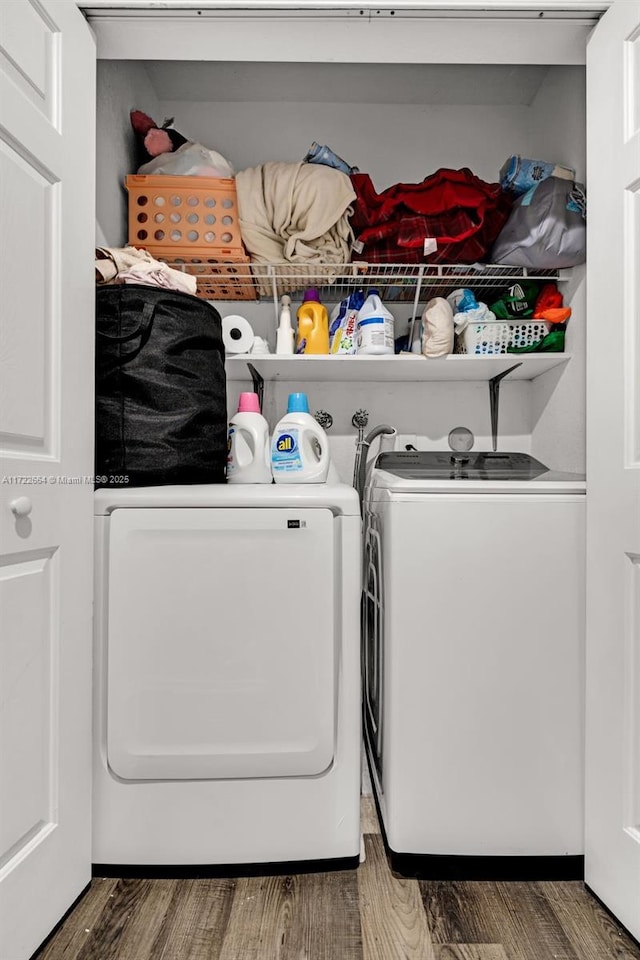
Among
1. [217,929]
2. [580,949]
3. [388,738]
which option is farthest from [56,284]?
[580,949]

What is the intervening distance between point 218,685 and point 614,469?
38.7 inches

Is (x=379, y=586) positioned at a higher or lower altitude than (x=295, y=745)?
higher

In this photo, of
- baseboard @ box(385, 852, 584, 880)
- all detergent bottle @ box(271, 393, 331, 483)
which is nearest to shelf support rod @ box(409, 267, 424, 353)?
all detergent bottle @ box(271, 393, 331, 483)

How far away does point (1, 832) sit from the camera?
3.34ft

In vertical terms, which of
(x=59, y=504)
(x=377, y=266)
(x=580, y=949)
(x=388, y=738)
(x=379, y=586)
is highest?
(x=377, y=266)

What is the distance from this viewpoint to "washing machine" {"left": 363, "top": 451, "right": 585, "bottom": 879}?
4.43 ft

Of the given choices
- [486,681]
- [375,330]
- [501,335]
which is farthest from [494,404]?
[486,681]

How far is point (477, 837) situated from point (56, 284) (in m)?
1.49

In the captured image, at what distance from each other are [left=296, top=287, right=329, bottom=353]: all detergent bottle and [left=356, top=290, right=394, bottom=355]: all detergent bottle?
0.14 meters

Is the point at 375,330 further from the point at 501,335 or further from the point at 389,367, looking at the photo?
the point at 501,335

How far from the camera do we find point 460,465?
1.93 meters

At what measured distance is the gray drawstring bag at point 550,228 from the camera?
1826 mm

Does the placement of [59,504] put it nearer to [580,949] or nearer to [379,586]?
[379,586]

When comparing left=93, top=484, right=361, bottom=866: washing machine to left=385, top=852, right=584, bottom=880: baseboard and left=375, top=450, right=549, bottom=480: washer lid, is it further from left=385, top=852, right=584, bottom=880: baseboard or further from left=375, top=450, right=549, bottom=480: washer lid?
left=375, top=450, right=549, bottom=480: washer lid
